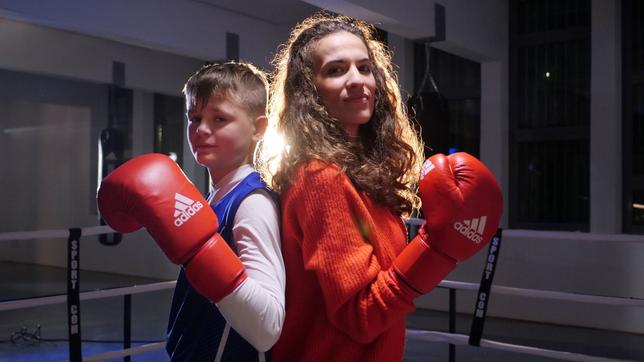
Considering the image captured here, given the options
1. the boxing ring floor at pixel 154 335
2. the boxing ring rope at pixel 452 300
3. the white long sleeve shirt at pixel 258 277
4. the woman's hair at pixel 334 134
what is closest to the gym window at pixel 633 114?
the boxing ring floor at pixel 154 335

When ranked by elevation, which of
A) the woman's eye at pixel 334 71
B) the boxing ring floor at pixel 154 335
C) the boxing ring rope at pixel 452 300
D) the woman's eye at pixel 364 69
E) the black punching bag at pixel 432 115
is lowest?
the boxing ring floor at pixel 154 335

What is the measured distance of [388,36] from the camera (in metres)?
5.57

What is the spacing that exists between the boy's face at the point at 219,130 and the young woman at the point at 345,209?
0.25 feet

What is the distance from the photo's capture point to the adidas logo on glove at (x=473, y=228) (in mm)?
947

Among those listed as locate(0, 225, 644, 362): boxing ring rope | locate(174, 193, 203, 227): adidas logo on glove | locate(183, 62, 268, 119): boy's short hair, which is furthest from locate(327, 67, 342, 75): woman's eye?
locate(0, 225, 644, 362): boxing ring rope

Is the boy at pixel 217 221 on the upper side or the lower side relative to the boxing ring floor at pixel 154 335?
upper

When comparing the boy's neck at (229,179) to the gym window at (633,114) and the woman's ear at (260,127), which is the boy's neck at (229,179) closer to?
the woman's ear at (260,127)

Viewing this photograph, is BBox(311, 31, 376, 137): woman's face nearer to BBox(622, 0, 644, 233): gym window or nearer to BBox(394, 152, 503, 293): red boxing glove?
BBox(394, 152, 503, 293): red boxing glove

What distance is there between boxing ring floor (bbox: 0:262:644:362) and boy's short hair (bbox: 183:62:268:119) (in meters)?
2.68

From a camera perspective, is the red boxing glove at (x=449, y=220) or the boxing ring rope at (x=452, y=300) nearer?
the red boxing glove at (x=449, y=220)

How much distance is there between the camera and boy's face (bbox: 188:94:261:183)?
3.10 feet

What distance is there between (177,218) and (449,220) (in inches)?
16.7

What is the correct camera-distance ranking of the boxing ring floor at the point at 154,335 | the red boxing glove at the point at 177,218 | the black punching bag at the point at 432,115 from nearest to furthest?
the red boxing glove at the point at 177,218, the boxing ring floor at the point at 154,335, the black punching bag at the point at 432,115

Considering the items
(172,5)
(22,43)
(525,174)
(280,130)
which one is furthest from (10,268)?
(280,130)
